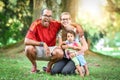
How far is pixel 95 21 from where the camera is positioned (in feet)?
Answer: 89.6

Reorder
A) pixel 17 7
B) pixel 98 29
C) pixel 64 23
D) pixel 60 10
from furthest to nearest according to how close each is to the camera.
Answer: pixel 98 29 < pixel 17 7 < pixel 60 10 < pixel 64 23

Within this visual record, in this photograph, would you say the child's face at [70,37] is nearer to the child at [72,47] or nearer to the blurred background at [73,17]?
the child at [72,47]

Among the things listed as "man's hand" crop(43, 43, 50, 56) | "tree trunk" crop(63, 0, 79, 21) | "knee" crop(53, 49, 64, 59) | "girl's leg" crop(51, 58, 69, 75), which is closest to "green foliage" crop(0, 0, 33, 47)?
"tree trunk" crop(63, 0, 79, 21)

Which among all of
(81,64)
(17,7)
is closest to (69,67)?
(81,64)

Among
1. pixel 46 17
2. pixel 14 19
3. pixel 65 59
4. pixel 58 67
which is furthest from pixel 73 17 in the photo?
pixel 46 17

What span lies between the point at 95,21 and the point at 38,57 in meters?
20.2

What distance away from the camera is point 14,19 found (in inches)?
742

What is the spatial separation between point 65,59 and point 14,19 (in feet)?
38.2

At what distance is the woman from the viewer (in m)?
7.02

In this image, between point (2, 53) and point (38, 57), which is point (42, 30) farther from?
point (2, 53)

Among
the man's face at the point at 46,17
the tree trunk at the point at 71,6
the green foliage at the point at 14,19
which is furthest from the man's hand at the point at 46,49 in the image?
the green foliage at the point at 14,19

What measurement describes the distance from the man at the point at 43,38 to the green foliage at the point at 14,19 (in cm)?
1037

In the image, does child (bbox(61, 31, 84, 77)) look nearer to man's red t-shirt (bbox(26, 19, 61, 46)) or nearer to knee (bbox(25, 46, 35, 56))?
man's red t-shirt (bbox(26, 19, 61, 46))

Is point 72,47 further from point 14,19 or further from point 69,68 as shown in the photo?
point 14,19
